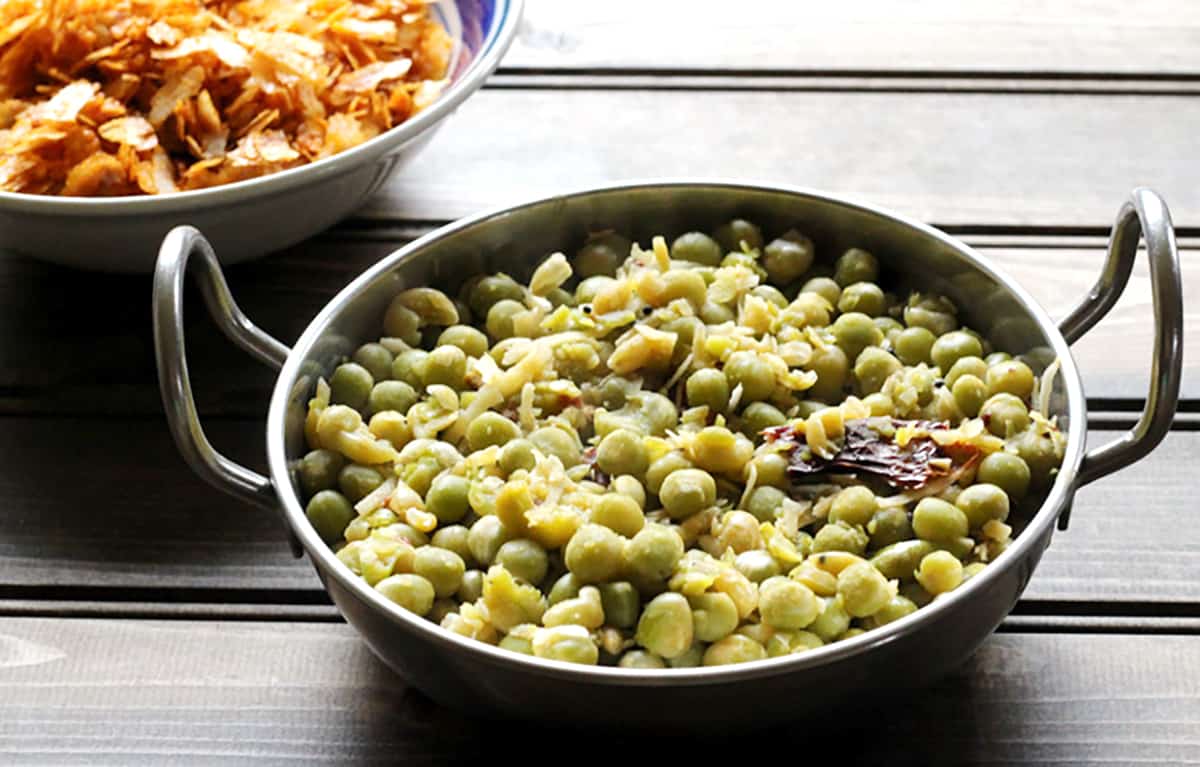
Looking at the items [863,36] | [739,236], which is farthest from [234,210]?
[863,36]

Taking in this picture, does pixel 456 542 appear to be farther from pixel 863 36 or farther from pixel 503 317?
pixel 863 36

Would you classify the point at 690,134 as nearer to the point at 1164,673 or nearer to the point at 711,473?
the point at 711,473

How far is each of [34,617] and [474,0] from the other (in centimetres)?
65

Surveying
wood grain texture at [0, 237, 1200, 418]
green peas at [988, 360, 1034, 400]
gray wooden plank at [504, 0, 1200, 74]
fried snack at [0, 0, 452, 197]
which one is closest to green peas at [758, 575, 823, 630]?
green peas at [988, 360, 1034, 400]

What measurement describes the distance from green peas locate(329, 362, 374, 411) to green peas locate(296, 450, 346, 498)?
56mm

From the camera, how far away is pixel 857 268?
3.50 ft

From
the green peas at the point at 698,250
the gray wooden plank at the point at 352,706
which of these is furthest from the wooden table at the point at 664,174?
the green peas at the point at 698,250

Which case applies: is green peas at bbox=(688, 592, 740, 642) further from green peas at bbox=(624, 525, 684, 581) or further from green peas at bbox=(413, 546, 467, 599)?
green peas at bbox=(413, 546, 467, 599)

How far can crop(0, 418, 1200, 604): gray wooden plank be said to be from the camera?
1.01 metres

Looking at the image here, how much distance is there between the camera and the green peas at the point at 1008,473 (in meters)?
→ 0.90

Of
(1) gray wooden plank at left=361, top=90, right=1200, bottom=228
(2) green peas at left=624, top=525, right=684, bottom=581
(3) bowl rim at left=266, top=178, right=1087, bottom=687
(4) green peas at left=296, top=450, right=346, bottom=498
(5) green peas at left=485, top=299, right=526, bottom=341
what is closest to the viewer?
(3) bowl rim at left=266, top=178, right=1087, bottom=687

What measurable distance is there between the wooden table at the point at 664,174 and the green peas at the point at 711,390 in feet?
0.72

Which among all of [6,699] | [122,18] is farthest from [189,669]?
[122,18]

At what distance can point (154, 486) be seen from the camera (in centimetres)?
109
